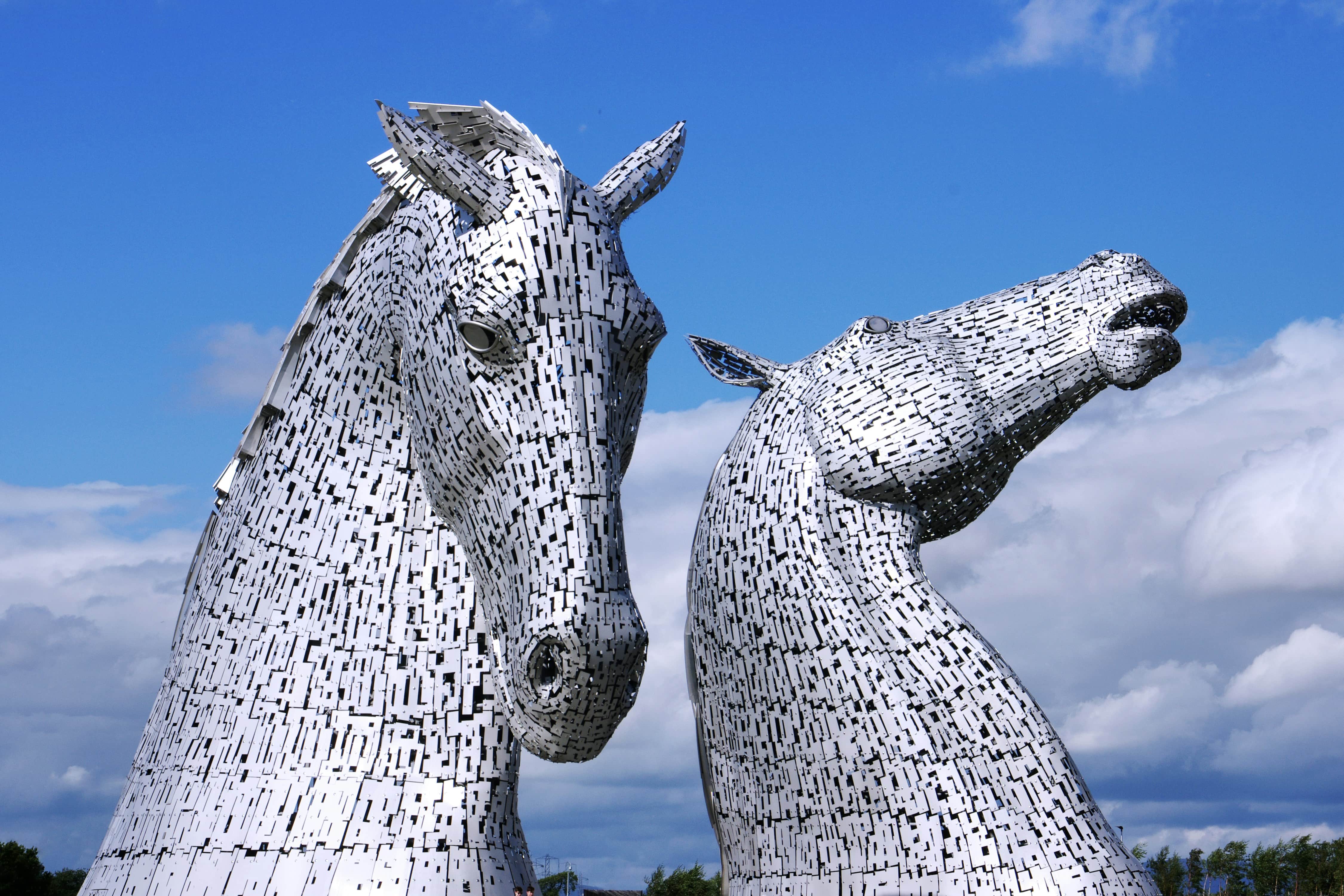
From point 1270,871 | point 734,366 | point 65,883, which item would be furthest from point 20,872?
point 1270,871

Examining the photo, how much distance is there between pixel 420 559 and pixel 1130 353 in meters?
3.26

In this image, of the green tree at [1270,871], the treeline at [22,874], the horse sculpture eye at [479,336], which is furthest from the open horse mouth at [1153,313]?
the green tree at [1270,871]

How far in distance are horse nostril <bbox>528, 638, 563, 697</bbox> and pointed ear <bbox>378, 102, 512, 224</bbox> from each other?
2.59 ft

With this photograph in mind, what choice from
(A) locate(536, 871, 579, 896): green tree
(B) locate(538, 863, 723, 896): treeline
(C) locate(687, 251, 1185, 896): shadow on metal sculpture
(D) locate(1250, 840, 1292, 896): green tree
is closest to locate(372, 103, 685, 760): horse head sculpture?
(C) locate(687, 251, 1185, 896): shadow on metal sculpture

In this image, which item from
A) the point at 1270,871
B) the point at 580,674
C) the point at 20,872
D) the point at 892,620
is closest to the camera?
the point at 580,674

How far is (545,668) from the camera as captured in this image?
6.93ft

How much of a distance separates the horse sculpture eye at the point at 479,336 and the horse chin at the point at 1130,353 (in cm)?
326


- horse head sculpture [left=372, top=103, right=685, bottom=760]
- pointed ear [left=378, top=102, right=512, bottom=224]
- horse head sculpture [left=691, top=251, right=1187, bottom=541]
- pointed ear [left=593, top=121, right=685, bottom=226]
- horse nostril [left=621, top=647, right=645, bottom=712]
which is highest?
horse head sculpture [left=691, top=251, right=1187, bottom=541]

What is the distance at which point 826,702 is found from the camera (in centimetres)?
441

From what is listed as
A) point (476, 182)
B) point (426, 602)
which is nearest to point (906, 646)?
point (426, 602)

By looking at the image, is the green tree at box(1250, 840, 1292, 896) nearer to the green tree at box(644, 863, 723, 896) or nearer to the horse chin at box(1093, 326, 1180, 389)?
the green tree at box(644, 863, 723, 896)

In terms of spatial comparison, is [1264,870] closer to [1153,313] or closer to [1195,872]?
[1195,872]

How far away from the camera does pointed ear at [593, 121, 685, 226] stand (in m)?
2.64

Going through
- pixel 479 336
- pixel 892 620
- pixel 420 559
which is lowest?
pixel 420 559
